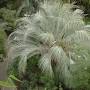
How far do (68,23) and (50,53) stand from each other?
97 centimetres

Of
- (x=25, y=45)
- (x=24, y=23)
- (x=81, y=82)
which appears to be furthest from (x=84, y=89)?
(x=24, y=23)

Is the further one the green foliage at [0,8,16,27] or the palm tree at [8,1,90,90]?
the green foliage at [0,8,16,27]

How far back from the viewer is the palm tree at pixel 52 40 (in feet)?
20.8

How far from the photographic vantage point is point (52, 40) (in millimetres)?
6699

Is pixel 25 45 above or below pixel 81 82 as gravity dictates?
above

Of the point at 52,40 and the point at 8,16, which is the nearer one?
the point at 52,40

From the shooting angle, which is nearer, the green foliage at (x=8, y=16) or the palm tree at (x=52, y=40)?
the palm tree at (x=52, y=40)

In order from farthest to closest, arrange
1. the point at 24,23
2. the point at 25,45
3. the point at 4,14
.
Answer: the point at 4,14
the point at 24,23
the point at 25,45

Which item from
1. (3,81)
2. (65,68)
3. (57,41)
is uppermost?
(3,81)

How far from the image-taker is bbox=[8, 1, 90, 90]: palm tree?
6340 mm

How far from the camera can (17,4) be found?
1044 cm

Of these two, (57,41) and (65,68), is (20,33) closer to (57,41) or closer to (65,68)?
(57,41)

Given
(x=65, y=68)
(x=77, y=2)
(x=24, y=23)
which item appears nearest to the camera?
(x=65, y=68)

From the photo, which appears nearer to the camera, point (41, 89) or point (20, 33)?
point (41, 89)
